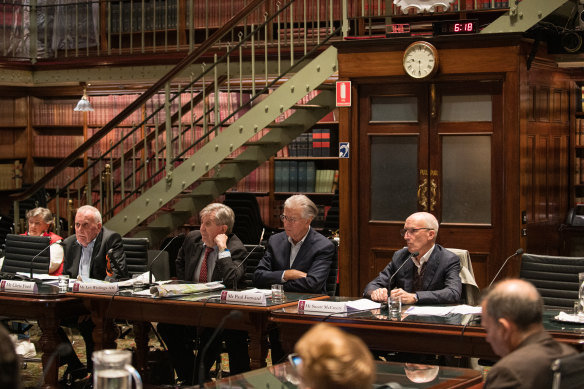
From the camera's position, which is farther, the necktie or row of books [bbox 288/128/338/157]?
row of books [bbox 288/128/338/157]

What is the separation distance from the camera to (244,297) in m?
4.73

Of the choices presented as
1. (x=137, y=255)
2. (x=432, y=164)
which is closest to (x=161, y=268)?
(x=137, y=255)

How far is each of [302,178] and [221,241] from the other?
4152 mm

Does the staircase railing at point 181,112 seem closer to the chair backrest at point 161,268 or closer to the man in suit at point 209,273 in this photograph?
the chair backrest at point 161,268

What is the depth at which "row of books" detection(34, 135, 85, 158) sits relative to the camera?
10969 millimetres

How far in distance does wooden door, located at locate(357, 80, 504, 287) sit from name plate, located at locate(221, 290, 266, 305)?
2560 mm

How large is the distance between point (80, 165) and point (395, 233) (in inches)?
199

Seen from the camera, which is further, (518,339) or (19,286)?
(19,286)

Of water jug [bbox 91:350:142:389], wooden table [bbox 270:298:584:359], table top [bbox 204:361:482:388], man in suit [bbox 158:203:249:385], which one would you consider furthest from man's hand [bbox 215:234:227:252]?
water jug [bbox 91:350:142:389]

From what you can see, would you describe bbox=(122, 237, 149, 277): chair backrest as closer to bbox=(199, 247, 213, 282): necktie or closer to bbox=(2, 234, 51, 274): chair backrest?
bbox=(2, 234, 51, 274): chair backrest

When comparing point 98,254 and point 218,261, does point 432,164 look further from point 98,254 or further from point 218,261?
point 98,254

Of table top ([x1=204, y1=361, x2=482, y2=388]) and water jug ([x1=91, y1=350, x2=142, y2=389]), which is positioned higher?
water jug ([x1=91, y1=350, x2=142, y2=389])

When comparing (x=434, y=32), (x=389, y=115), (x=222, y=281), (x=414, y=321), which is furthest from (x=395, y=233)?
(x=414, y=321)

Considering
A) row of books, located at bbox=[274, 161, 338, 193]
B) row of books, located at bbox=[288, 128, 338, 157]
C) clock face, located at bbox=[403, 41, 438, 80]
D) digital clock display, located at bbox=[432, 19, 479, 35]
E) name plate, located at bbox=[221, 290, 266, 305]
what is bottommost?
name plate, located at bbox=[221, 290, 266, 305]
